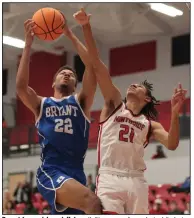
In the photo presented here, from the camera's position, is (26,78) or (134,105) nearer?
(26,78)

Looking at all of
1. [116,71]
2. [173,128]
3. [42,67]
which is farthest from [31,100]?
[42,67]

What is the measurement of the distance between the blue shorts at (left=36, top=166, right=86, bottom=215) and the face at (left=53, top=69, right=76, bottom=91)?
2.93 ft

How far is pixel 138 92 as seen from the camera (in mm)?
5449

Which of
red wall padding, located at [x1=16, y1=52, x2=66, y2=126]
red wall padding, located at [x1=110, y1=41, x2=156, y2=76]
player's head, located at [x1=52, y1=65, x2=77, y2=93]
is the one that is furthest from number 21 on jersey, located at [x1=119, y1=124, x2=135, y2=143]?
red wall padding, located at [x1=16, y1=52, x2=66, y2=126]

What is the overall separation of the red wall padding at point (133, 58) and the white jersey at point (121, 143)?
530 inches

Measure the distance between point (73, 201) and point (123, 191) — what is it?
53 centimetres

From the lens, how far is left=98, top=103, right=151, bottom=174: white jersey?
495 centimetres

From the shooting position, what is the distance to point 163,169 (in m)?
14.0

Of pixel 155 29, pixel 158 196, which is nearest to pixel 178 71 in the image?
pixel 155 29

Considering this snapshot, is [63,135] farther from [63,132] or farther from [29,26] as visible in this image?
[29,26]

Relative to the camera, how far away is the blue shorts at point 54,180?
4.72m

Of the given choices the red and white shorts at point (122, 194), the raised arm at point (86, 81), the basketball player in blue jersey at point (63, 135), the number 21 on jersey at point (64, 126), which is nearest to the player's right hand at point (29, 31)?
the basketball player in blue jersey at point (63, 135)

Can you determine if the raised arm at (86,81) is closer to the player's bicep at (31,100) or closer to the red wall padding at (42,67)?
the player's bicep at (31,100)

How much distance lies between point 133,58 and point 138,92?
44.2 ft
